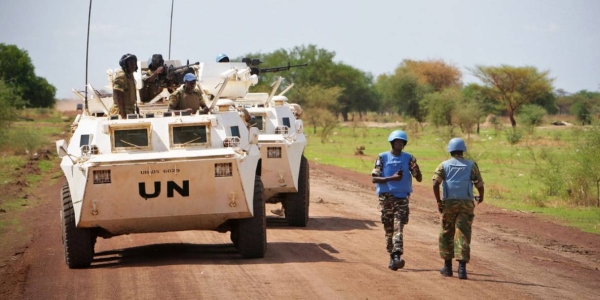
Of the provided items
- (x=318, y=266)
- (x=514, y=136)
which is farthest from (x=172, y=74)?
(x=514, y=136)

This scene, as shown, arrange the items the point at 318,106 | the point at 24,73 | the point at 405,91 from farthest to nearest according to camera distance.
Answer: the point at 24,73 → the point at 405,91 → the point at 318,106

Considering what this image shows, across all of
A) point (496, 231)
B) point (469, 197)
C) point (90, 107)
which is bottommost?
point (496, 231)

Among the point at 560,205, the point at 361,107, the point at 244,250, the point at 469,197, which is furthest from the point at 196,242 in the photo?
the point at 361,107

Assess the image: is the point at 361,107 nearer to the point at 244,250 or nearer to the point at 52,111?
the point at 52,111

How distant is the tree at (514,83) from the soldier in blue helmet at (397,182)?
179 ft

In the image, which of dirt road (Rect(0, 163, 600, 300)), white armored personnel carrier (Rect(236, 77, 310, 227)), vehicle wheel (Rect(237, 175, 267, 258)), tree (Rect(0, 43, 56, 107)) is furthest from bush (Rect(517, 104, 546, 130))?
tree (Rect(0, 43, 56, 107))

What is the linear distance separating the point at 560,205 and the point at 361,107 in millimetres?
73464

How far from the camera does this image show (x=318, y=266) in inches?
449

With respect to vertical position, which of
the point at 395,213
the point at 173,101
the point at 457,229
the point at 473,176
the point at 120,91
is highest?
the point at 120,91

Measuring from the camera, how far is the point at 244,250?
39.4 ft

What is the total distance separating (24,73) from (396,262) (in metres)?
80.3

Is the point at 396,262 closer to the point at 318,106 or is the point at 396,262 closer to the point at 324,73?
the point at 318,106

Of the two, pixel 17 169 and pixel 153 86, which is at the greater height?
pixel 153 86

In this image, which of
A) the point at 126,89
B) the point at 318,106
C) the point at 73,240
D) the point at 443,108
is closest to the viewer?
the point at 73,240
